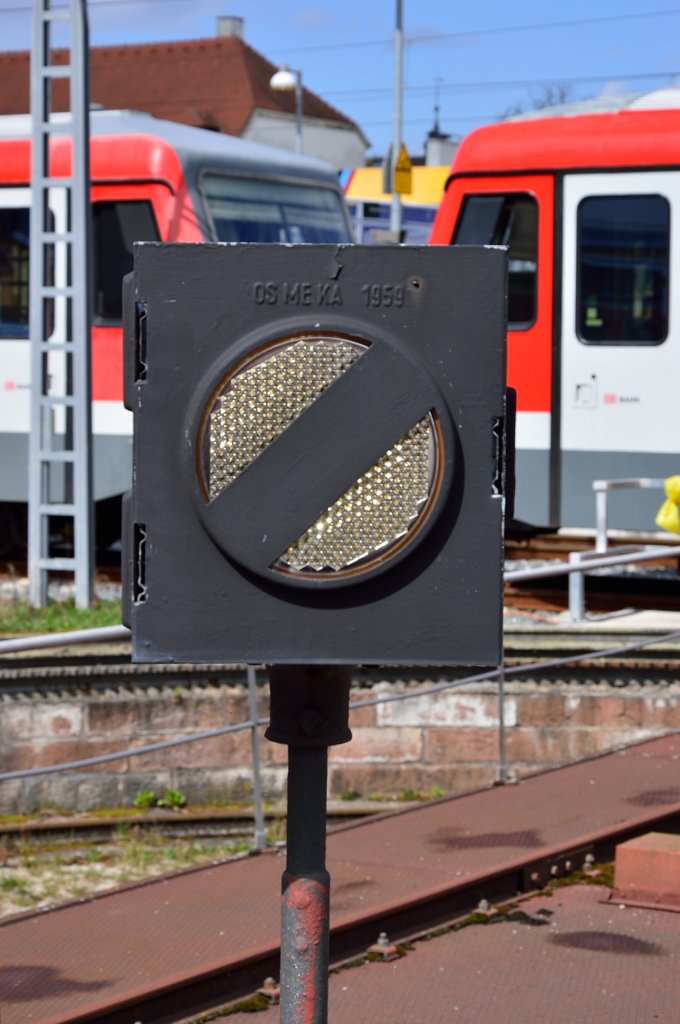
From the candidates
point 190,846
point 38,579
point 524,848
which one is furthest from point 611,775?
point 38,579

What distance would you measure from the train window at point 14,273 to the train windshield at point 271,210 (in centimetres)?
173

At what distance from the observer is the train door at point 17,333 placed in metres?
14.2

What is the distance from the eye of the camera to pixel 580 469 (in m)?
13.1

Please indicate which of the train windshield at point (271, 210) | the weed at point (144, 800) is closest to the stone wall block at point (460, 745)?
the weed at point (144, 800)

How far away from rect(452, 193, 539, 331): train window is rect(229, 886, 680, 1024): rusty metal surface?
27.5ft

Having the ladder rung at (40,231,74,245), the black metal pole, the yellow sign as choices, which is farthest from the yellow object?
the yellow sign

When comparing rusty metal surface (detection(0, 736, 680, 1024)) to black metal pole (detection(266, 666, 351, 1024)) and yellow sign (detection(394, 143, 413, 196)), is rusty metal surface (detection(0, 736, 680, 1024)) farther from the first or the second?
yellow sign (detection(394, 143, 413, 196))

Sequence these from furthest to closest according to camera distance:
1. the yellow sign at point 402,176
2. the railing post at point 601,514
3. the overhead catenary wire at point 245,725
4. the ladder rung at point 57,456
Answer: the yellow sign at point 402,176 < the ladder rung at point 57,456 < the railing post at point 601,514 < the overhead catenary wire at point 245,725

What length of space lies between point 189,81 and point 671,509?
197 ft

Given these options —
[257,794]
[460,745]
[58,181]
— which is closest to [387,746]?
[460,745]

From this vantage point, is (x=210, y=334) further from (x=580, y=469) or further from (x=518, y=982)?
(x=580, y=469)

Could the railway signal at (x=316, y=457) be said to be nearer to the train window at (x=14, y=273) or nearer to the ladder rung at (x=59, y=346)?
the ladder rung at (x=59, y=346)

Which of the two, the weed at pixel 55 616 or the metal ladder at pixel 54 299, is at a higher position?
the metal ladder at pixel 54 299

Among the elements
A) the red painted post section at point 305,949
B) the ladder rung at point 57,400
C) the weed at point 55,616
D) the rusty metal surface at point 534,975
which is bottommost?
the rusty metal surface at point 534,975
